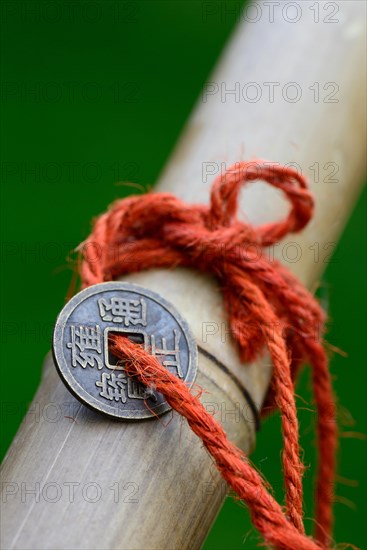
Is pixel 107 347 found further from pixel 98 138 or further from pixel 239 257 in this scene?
pixel 98 138

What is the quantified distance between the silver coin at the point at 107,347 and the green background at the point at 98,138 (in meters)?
0.81

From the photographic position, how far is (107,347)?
0.58 metres

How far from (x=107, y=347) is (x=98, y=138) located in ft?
3.61

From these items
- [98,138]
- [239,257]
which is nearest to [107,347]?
[239,257]

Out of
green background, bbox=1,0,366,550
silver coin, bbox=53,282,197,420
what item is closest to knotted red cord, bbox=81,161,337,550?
Result: silver coin, bbox=53,282,197,420

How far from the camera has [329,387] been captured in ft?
2.45

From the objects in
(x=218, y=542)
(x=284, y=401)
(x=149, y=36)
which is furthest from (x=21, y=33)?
(x=284, y=401)

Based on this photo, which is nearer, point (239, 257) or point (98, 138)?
point (239, 257)

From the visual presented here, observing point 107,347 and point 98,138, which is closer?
point 107,347

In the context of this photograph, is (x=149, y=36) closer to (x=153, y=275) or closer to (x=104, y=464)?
(x=153, y=275)

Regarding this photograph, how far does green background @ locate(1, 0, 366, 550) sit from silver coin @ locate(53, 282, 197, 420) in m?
0.81

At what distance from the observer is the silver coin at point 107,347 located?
567 millimetres

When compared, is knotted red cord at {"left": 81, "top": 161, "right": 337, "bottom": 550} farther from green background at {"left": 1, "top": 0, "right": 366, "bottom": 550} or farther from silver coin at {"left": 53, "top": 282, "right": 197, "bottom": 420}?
green background at {"left": 1, "top": 0, "right": 366, "bottom": 550}

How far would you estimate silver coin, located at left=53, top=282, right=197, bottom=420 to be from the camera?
57 cm
